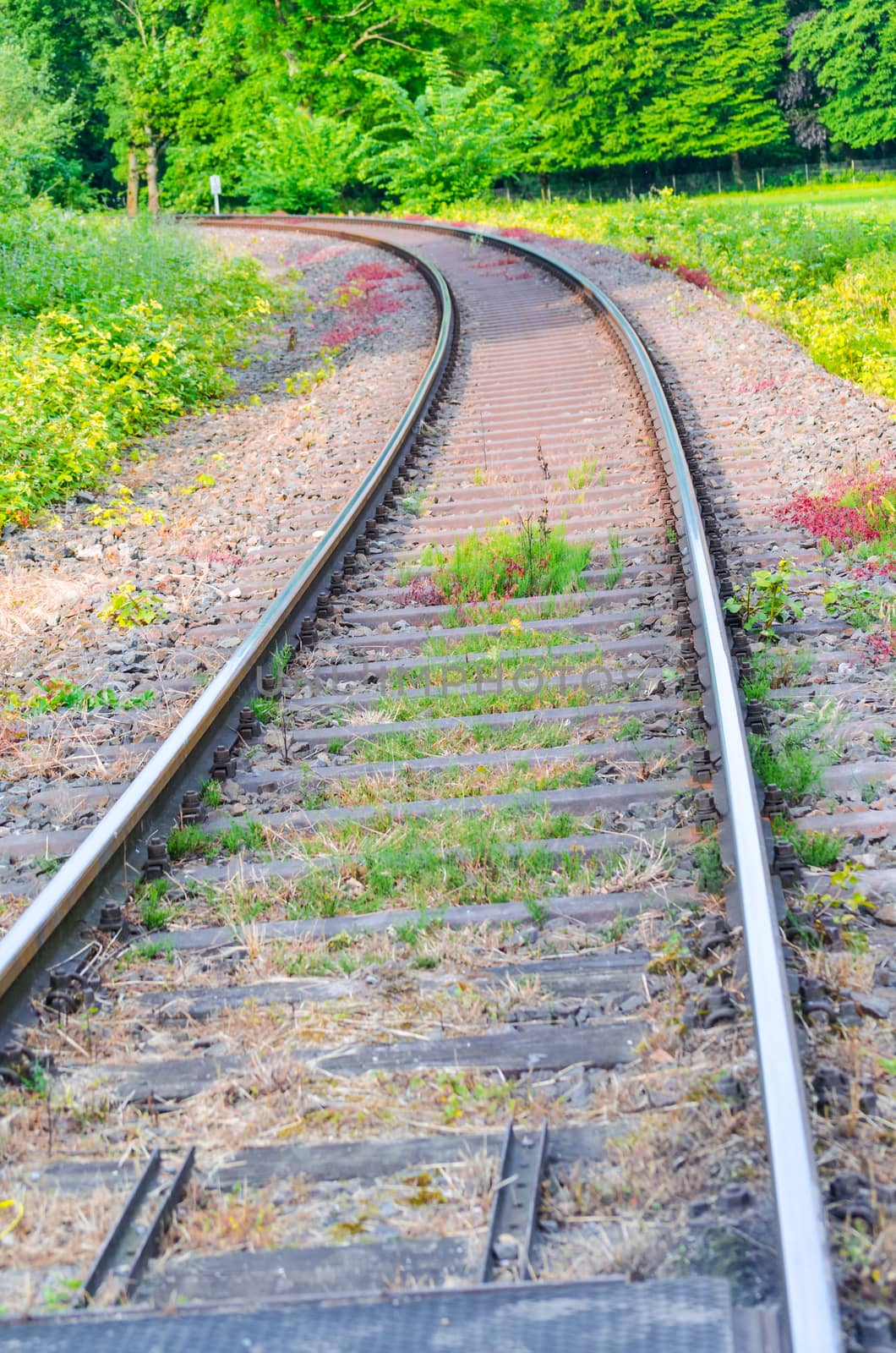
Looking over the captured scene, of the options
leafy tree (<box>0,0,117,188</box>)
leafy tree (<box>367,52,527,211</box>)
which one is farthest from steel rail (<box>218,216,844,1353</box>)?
leafy tree (<box>0,0,117,188</box>)

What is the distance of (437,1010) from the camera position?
299cm

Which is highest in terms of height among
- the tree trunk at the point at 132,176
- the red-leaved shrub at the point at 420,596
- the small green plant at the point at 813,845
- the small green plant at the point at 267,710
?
the tree trunk at the point at 132,176

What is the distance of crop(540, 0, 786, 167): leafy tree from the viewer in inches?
2212

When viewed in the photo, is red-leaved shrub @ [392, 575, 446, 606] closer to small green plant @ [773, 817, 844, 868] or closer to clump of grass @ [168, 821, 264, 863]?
clump of grass @ [168, 821, 264, 863]

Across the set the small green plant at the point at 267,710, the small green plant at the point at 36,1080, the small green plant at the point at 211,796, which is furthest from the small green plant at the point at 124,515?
the small green plant at the point at 36,1080

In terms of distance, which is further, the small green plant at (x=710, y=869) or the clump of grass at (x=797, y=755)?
the clump of grass at (x=797, y=755)

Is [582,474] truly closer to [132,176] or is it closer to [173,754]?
[173,754]

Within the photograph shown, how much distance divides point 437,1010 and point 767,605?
287cm

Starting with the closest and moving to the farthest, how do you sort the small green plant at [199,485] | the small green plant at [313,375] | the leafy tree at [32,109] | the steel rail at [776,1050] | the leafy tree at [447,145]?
the steel rail at [776,1050], the small green plant at [199,485], the small green plant at [313,375], the leafy tree at [32,109], the leafy tree at [447,145]

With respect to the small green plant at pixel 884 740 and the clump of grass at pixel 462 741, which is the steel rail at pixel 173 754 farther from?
the small green plant at pixel 884 740

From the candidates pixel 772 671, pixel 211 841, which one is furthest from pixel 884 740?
pixel 211 841

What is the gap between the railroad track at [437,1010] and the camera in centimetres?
211

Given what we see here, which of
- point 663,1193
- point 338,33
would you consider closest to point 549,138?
point 338,33

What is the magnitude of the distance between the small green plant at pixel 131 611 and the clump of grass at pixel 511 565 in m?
1.37
